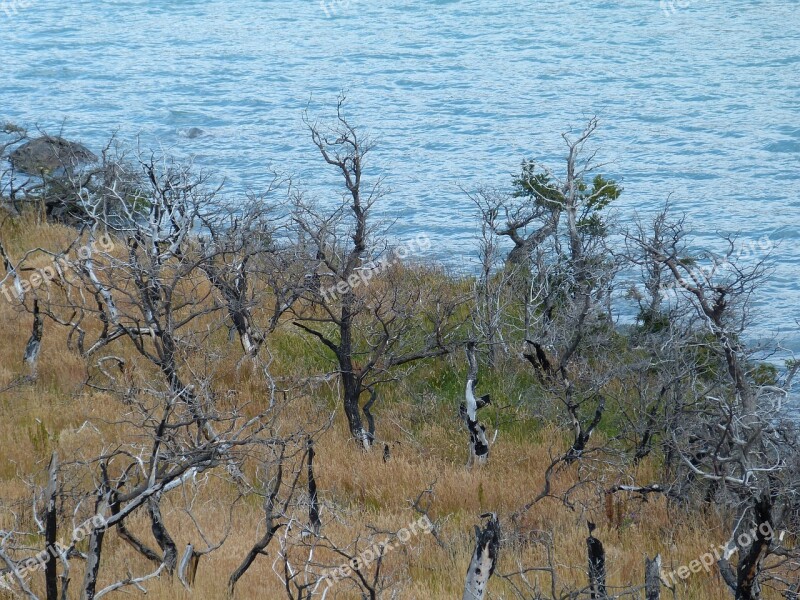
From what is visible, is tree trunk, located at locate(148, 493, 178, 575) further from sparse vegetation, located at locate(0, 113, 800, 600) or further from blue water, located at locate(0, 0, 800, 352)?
blue water, located at locate(0, 0, 800, 352)

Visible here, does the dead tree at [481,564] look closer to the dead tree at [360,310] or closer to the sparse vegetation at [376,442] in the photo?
the sparse vegetation at [376,442]

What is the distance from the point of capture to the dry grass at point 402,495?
726 cm

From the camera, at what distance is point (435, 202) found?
2289cm

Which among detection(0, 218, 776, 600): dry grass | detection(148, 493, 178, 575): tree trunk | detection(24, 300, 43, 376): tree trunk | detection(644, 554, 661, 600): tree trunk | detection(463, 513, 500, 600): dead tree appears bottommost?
detection(0, 218, 776, 600): dry grass

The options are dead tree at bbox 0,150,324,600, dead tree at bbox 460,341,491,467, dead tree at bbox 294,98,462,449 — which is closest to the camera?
dead tree at bbox 0,150,324,600

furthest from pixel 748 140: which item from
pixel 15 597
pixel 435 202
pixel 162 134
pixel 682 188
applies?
pixel 15 597

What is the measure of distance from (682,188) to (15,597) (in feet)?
62.9
